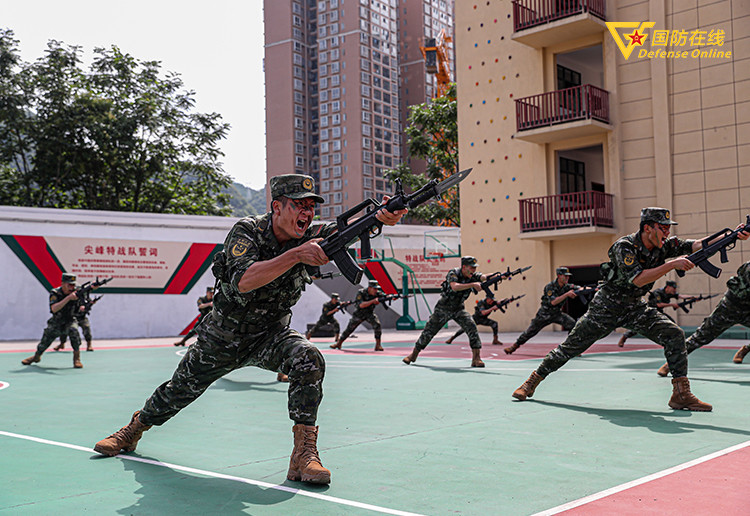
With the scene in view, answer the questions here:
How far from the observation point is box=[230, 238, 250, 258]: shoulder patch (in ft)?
14.6

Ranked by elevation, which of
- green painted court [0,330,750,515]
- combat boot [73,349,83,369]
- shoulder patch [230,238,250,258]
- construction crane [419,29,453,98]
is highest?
construction crane [419,29,453,98]

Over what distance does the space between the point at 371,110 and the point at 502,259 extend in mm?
84033

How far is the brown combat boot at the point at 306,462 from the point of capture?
4.24m

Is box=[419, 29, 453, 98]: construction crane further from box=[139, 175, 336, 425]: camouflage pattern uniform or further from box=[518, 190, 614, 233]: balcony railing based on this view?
box=[139, 175, 336, 425]: camouflage pattern uniform

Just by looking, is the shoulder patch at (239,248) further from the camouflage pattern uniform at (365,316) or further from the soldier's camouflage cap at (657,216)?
the camouflage pattern uniform at (365,316)

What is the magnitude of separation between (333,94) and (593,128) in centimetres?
8710

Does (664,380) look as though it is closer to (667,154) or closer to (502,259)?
(667,154)

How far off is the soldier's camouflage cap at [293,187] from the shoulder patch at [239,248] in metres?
0.35

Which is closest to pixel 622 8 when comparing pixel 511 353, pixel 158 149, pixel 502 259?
pixel 502 259

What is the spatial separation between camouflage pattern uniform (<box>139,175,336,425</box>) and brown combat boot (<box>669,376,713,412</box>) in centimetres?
401

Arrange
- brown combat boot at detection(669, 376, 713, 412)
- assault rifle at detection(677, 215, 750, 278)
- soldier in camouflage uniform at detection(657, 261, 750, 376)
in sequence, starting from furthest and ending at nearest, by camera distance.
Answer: soldier in camouflage uniform at detection(657, 261, 750, 376) → assault rifle at detection(677, 215, 750, 278) → brown combat boot at detection(669, 376, 713, 412)

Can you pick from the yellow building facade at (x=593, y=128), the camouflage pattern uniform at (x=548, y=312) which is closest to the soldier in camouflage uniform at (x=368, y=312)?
the camouflage pattern uniform at (x=548, y=312)

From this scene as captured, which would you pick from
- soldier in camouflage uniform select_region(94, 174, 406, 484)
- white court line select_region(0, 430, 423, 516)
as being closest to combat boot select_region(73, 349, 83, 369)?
white court line select_region(0, 430, 423, 516)

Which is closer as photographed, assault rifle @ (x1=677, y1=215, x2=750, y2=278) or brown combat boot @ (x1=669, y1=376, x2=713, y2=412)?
brown combat boot @ (x1=669, y1=376, x2=713, y2=412)
